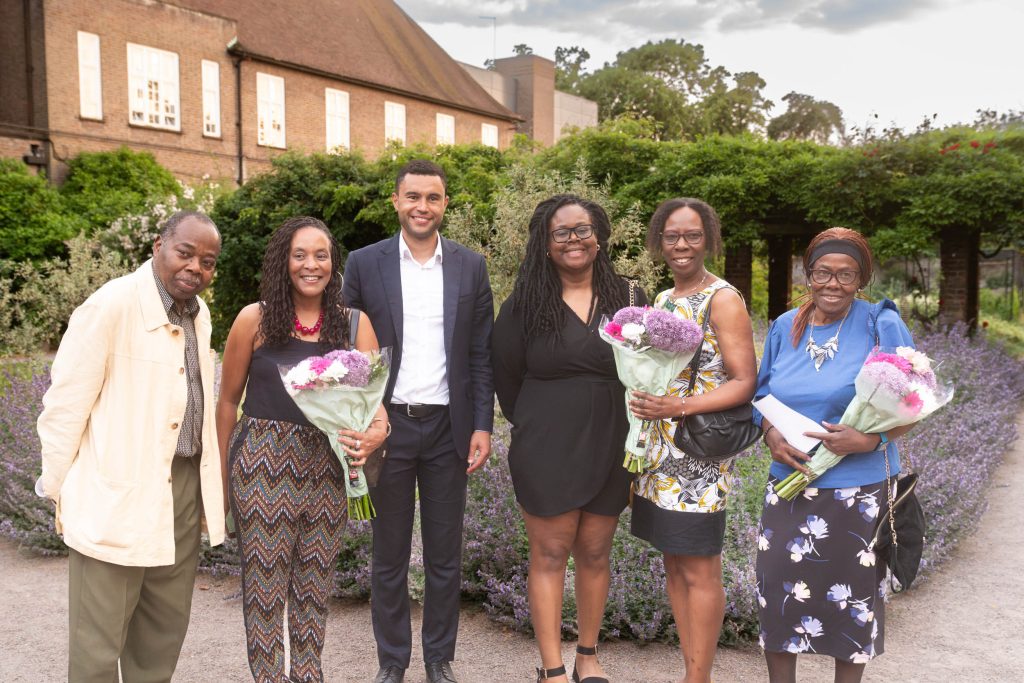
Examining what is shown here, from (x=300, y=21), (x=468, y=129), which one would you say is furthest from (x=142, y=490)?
(x=468, y=129)

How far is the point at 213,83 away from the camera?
2402cm

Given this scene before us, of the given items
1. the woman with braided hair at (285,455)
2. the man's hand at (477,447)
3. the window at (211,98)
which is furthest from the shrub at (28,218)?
the man's hand at (477,447)

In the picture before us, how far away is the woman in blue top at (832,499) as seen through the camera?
9.93 ft

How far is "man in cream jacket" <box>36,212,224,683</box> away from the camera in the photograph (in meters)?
2.70

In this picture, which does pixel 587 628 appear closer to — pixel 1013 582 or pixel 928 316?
pixel 1013 582

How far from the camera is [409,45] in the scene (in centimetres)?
3338

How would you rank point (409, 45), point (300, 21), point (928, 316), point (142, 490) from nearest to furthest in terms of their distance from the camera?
point (142, 490)
point (928, 316)
point (300, 21)
point (409, 45)

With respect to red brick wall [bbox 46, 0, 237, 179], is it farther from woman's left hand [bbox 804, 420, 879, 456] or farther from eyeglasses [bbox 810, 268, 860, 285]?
woman's left hand [bbox 804, 420, 879, 456]

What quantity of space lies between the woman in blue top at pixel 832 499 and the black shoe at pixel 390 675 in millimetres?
1661

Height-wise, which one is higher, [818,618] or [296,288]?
[296,288]

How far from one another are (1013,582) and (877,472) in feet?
10.5

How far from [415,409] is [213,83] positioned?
77.5 feet

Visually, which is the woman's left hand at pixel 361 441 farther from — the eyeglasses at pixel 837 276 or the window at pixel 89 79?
the window at pixel 89 79

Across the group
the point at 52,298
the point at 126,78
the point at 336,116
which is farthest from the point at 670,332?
the point at 336,116
